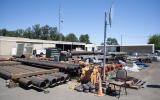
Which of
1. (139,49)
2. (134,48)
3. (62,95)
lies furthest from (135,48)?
(62,95)

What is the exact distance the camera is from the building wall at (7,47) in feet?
142

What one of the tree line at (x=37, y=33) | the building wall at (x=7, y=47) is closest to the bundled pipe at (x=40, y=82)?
the building wall at (x=7, y=47)

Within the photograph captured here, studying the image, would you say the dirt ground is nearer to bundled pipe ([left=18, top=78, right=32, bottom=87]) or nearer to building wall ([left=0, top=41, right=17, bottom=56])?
bundled pipe ([left=18, top=78, right=32, bottom=87])

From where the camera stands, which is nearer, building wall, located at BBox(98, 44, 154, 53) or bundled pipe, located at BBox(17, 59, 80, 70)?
bundled pipe, located at BBox(17, 59, 80, 70)

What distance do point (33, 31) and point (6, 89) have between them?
4814 inches

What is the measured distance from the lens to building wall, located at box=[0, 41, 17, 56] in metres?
43.2

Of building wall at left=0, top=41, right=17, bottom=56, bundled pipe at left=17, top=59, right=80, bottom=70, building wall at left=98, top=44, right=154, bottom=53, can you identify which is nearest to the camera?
bundled pipe at left=17, top=59, right=80, bottom=70

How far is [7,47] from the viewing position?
1730 inches

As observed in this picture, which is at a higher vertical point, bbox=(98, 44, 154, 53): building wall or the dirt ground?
bbox=(98, 44, 154, 53): building wall

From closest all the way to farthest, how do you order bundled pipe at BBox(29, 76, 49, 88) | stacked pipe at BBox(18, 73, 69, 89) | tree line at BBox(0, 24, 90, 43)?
bundled pipe at BBox(29, 76, 49, 88) < stacked pipe at BBox(18, 73, 69, 89) < tree line at BBox(0, 24, 90, 43)

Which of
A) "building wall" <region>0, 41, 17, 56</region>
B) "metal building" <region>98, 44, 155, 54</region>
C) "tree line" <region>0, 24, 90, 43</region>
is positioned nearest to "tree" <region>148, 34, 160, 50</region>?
"metal building" <region>98, 44, 155, 54</region>

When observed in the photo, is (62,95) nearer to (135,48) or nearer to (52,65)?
(52,65)

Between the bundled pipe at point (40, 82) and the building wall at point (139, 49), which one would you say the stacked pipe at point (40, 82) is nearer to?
the bundled pipe at point (40, 82)

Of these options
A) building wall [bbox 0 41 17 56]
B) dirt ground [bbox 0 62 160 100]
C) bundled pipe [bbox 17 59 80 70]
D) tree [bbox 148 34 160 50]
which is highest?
tree [bbox 148 34 160 50]
